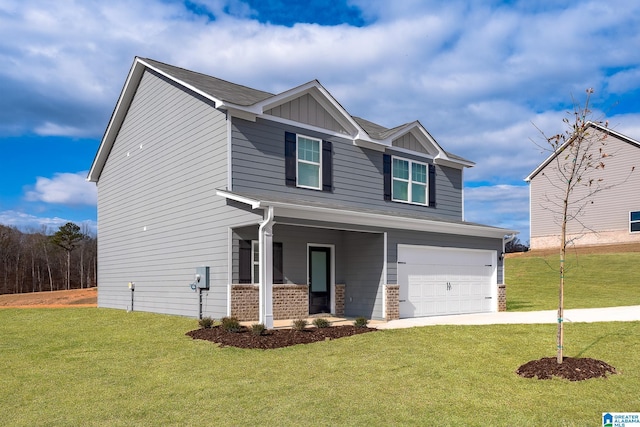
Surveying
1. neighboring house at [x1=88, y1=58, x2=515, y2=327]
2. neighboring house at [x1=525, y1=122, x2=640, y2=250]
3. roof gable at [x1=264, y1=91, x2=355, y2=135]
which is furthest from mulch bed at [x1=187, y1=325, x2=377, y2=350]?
neighboring house at [x1=525, y1=122, x2=640, y2=250]

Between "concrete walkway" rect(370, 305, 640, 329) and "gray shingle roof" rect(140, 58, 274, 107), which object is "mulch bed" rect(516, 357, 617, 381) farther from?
"gray shingle roof" rect(140, 58, 274, 107)

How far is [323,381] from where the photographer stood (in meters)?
7.56

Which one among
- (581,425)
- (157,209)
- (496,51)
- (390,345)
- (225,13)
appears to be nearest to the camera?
(581,425)

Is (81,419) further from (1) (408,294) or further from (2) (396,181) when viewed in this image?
(2) (396,181)

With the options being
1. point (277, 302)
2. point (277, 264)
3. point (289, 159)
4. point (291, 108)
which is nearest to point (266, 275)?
point (277, 302)

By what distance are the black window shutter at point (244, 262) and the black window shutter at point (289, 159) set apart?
2.23 m

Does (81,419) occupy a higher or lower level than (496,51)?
lower

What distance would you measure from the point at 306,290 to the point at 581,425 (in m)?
9.31

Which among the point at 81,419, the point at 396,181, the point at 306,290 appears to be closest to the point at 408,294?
the point at 306,290

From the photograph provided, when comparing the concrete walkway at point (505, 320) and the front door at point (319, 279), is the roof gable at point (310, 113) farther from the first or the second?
the concrete walkway at point (505, 320)

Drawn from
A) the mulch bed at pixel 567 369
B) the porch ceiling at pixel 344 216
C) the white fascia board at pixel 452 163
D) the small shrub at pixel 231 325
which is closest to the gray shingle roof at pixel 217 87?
the porch ceiling at pixel 344 216

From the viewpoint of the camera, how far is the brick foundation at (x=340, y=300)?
15.8 metres

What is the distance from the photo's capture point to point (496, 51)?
1280 centimetres

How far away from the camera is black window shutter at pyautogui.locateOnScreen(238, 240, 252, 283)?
13.2 metres
